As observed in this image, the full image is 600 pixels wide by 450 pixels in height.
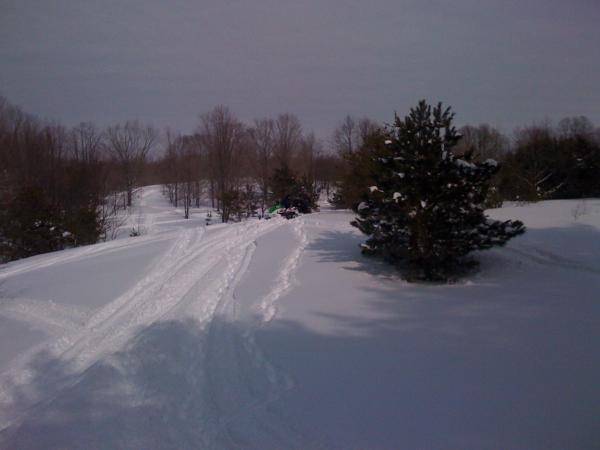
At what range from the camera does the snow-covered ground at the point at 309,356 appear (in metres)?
3.67

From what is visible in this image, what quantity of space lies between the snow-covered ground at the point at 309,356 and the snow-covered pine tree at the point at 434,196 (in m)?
0.59

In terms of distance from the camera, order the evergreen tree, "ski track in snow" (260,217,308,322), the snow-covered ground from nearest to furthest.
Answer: the snow-covered ground, "ski track in snow" (260,217,308,322), the evergreen tree

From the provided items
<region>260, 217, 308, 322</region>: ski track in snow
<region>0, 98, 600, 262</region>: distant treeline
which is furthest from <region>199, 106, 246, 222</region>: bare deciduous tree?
<region>260, 217, 308, 322</region>: ski track in snow

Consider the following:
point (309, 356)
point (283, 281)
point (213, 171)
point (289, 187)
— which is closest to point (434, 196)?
point (283, 281)

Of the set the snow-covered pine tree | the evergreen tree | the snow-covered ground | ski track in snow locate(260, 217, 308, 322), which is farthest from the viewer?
the evergreen tree

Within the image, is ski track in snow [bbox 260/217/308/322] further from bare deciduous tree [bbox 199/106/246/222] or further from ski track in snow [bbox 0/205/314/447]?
bare deciduous tree [bbox 199/106/246/222]

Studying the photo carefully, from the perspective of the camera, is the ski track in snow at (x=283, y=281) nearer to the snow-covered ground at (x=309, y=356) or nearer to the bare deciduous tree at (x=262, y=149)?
the snow-covered ground at (x=309, y=356)

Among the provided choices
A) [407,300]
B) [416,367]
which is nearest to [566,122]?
[407,300]

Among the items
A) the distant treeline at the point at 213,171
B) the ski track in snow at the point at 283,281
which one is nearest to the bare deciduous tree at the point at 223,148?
the distant treeline at the point at 213,171

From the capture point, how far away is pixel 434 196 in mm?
8172

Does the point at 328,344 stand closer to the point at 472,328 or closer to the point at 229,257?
the point at 472,328

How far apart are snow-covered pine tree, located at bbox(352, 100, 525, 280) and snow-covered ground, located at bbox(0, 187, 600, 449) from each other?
59 centimetres

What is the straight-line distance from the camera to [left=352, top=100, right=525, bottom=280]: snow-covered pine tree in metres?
8.16

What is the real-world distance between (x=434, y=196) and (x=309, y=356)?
4.20 metres
